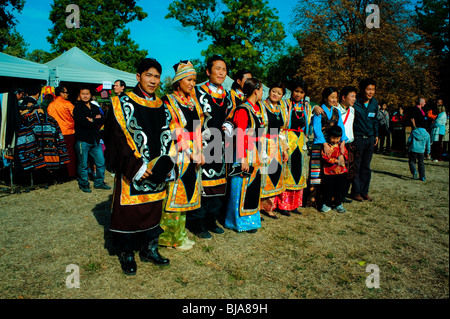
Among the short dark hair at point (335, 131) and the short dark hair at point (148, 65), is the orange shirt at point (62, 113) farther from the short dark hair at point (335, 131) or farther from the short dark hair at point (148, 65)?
the short dark hair at point (335, 131)

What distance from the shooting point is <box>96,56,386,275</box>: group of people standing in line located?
281 centimetres

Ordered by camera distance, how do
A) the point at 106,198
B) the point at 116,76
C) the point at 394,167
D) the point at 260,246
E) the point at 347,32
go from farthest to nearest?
the point at 347,32, the point at 116,76, the point at 394,167, the point at 106,198, the point at 260,246

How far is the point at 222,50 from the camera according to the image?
2659cm

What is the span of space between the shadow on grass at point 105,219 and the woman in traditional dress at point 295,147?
2.51 meters

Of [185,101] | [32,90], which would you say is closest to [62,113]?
[32,90]

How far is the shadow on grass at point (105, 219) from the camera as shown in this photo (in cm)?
365

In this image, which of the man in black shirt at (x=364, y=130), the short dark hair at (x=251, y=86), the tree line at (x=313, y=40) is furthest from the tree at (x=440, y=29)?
the short dark hair at (x=251, y=86)

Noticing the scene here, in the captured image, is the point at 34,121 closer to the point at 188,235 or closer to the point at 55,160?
the point at 55,160

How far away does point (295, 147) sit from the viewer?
15.4 ft

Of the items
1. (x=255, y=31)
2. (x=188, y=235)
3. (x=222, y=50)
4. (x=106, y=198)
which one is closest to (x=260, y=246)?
(x=188, y=235)

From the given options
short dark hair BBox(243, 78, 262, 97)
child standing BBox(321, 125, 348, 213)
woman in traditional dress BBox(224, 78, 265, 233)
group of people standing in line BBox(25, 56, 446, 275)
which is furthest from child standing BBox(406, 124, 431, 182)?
short dark hair BBox(243, 78, 262, 97)

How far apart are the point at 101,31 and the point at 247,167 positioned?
22847mm

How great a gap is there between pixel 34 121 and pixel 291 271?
5648 millimetres

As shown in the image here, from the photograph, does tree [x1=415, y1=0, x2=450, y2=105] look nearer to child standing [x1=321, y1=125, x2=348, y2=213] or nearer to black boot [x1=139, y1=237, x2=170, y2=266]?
child standing [x1=321, y1=125, x2=348, y2=213]
